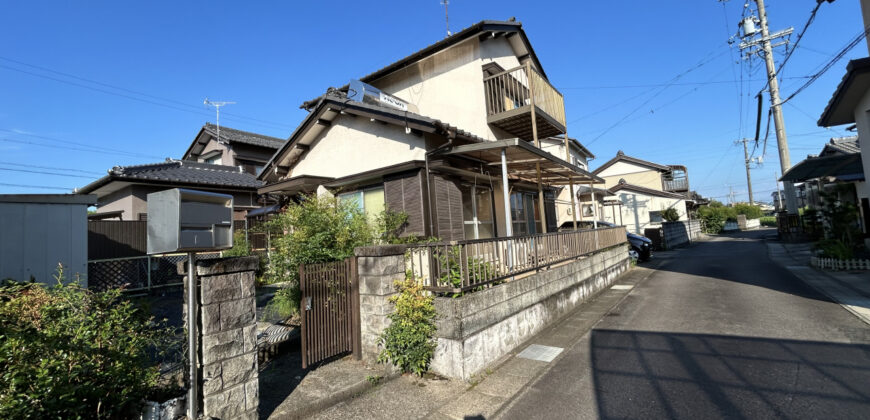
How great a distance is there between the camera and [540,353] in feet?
16.7

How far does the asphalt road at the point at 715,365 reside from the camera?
341 cm

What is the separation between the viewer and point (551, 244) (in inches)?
277

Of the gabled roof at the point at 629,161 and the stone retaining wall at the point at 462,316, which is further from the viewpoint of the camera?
the gabled roof at the point at 629,161

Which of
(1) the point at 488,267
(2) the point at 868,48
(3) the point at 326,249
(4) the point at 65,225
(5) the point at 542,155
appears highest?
(2) the point at 868,48

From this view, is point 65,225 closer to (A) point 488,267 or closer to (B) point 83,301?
(B) point 83,301

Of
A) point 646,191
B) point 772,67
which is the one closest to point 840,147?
point 772,67

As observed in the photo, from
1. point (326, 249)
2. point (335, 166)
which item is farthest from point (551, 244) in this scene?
point (335, 166)

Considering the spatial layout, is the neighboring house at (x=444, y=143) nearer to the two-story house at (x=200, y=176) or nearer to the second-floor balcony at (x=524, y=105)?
the second-floor balcony at (x=524, y=105)

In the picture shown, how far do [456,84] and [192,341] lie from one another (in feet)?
31.0

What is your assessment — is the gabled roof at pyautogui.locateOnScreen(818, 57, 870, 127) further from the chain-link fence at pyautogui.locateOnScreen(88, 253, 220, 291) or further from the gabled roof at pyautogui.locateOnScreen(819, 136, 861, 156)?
the chain-link fence at pyautogui.locateOnScreen(88, 253, 220, 291)

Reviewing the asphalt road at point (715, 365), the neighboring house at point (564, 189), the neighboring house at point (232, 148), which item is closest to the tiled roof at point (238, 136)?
the neighboring house at point (232, 148)

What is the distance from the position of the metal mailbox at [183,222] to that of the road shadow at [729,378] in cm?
416

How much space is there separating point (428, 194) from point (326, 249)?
2.48 metres

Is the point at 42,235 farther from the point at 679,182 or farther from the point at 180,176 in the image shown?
the point at 679,182
